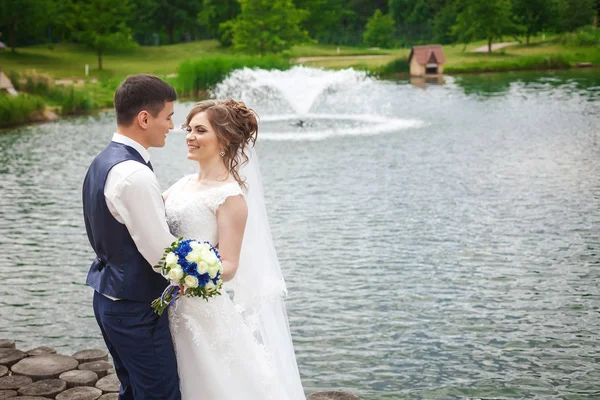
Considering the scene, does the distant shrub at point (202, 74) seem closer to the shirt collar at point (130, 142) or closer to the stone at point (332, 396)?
the stone at point (332, 396)

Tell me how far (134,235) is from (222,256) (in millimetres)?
465

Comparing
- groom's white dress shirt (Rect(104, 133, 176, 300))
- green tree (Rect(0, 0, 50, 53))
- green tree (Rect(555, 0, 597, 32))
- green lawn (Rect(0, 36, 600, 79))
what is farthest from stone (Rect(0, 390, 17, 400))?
green tree (Rect(555, 0, 597, 32))

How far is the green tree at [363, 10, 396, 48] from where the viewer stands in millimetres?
75500

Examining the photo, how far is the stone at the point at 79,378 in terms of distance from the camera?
6.33m

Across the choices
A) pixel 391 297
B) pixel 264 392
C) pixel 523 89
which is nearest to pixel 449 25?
pixel 523 89

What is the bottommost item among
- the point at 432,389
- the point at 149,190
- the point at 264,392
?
the point at 432,389

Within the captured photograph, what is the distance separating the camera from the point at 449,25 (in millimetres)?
76125

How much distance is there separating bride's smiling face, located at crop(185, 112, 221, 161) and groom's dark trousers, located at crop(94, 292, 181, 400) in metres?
0.82

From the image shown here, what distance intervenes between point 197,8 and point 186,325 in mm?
77819

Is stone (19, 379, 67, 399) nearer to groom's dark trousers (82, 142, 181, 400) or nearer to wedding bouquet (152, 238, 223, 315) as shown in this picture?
groom's dark trousers (82, 142, 181, 400)

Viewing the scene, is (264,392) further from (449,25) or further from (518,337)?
(449,25)

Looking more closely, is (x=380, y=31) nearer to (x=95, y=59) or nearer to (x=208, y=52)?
(x=208, y=52)

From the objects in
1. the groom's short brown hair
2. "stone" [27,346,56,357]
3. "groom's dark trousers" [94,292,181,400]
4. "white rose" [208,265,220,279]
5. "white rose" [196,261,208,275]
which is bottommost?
"stone" [27,346,56,357]

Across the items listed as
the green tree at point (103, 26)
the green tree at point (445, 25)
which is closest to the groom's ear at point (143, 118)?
the green tree at point (103, 26)
